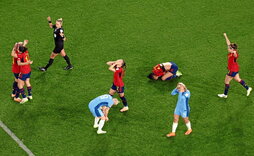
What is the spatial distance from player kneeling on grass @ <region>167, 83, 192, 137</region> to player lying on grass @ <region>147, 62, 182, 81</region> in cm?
273

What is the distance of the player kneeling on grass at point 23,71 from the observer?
13586 millimetres

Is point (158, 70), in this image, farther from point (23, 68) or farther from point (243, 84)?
point (23, 68)

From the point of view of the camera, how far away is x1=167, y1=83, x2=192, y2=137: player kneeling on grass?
1239 centimetres

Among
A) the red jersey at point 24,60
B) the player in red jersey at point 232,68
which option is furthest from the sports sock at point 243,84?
the red jersey at point 24,60

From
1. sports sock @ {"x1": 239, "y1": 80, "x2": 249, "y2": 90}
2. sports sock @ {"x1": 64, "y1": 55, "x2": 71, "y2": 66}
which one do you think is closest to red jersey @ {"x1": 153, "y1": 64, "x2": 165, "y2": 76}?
sports sock @ {"x1": 239, "y1": 80, "x2": 249, "y2": 90}

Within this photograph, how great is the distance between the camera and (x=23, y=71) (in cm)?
1387

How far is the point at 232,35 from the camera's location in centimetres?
1803

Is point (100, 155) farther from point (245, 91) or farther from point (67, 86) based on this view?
point (245, 91)

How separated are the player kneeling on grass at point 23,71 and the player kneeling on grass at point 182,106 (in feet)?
16.0

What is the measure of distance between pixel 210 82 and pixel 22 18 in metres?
9.11

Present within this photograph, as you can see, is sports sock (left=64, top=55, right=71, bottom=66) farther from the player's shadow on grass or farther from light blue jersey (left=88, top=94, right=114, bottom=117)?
light blue jersey (left=88, top=94, right=114, bottom=117)

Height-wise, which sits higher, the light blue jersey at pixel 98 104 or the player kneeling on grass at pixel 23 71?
the player kneeling on grass at pixel 23 71

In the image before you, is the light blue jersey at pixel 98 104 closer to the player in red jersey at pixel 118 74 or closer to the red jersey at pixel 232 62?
the player in red jersey at pixel 118 74

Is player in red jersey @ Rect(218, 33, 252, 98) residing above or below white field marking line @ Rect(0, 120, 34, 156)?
above
